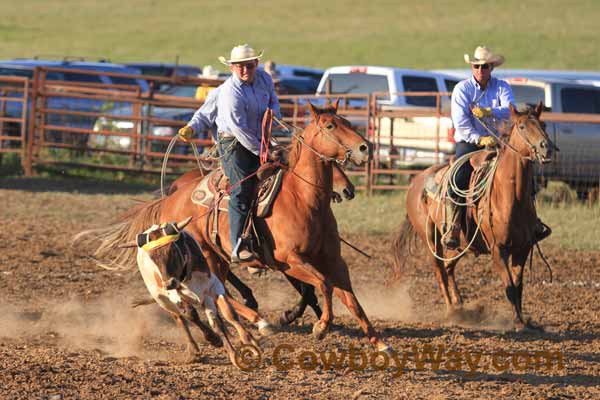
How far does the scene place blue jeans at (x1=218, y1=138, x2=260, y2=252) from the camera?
782 cm

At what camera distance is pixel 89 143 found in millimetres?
20125

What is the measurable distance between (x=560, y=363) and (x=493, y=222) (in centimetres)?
191

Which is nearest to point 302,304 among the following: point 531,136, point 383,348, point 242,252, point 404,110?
point 242,252

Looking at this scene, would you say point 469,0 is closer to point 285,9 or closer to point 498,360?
point 285,9

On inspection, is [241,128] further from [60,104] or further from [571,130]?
[60,104]

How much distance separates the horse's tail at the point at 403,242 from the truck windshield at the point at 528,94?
23.8 ft

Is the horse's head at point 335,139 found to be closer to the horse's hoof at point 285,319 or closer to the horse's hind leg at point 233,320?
the horse's hind leg at point 233,320

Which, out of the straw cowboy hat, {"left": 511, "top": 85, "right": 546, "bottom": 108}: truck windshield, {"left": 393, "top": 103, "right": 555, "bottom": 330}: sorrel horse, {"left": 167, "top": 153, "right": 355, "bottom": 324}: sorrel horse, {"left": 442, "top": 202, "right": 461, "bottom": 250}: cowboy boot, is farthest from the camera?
{"left": 511, "top": 85, "right": 546, "bottom": 108}: truck windshield

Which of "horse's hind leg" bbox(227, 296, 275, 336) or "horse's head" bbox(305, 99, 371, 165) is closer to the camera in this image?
"horse's hind leg" bbox(227, 296, 275, 336)

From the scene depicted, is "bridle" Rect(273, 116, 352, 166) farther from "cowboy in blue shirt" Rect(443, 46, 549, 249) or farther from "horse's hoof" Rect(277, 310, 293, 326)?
"cowboy in blue shirt" Rect(443, 46, 549, 249)

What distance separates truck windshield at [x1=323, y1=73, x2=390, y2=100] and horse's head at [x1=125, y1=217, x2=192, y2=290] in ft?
40.5

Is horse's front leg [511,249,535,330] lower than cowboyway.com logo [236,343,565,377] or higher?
higher

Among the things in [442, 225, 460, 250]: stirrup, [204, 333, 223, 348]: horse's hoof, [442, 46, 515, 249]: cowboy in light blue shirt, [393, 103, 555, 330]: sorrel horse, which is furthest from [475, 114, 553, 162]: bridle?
[204, 333, 223, 348]: horse's hoof

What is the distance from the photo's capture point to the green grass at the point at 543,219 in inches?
528
